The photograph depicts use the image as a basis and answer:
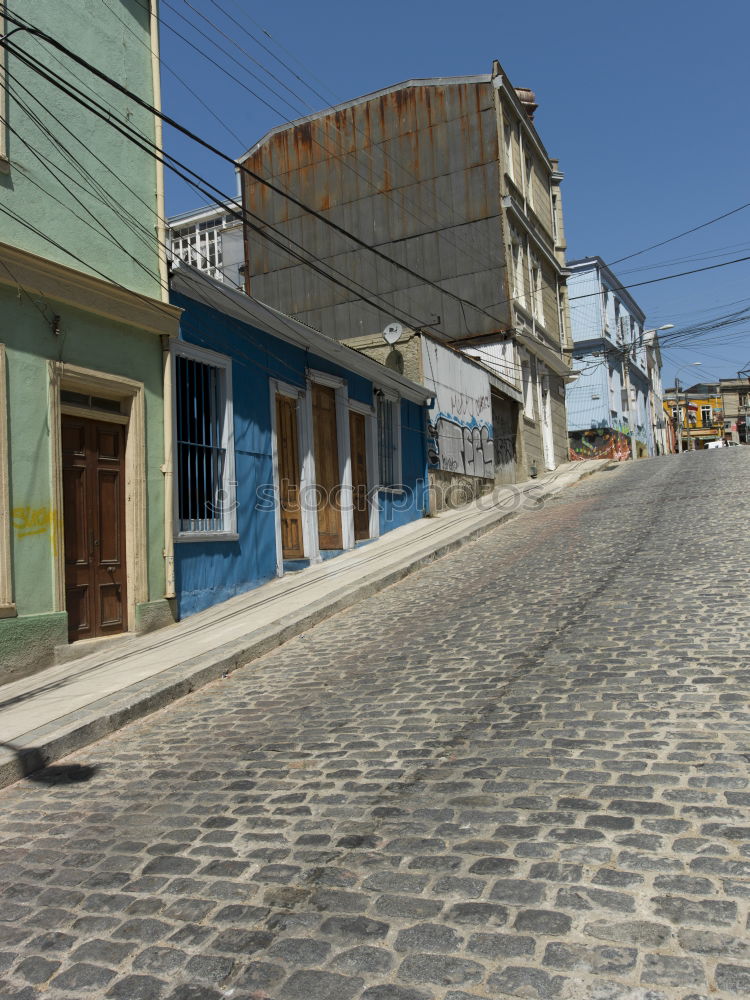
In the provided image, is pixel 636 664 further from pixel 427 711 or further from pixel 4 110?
pixel 4 110

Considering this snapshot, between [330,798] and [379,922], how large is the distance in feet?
4.04

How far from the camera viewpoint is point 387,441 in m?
16.9

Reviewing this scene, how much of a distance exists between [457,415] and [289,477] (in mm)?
7973

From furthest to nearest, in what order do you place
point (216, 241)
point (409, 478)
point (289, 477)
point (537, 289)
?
point (216, 241), point (537, 289), point (409, 478), point (289, 477)

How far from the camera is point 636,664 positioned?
6059 mm

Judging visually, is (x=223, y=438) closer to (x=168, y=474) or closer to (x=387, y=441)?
(x=168, y=474)

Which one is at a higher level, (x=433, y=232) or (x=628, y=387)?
(x=433, y=232)

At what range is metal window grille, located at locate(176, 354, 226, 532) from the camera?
10445 mm

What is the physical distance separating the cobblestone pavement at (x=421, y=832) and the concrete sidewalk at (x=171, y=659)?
0.27 m

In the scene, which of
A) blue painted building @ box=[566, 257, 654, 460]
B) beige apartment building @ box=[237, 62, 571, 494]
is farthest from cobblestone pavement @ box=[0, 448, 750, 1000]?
blue painted building @ box=[566, 257, 654, 460]

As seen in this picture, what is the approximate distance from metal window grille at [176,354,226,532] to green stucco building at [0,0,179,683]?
58 centimetres

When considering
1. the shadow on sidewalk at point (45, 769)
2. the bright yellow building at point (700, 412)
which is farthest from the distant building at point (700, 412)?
the shadow on sidewalk at point (45, 769)

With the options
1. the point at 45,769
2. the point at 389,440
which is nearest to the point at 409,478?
the point at 389,440

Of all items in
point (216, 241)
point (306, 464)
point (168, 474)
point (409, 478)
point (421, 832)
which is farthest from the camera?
point (216, 241)
